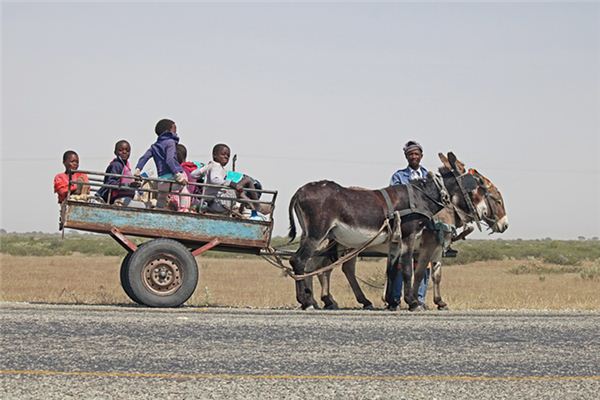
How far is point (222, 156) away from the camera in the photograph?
14.6 meters

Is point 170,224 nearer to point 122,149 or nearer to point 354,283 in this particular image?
point 122,149

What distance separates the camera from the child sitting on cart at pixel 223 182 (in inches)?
570

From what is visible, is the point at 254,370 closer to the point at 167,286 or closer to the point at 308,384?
the point at 308,384

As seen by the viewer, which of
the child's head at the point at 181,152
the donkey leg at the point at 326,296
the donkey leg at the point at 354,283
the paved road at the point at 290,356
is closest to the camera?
the paved road at the point at 290,356

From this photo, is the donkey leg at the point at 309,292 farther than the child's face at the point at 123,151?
Yes

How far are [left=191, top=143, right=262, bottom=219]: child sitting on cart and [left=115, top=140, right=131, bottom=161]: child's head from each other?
41.6 inches

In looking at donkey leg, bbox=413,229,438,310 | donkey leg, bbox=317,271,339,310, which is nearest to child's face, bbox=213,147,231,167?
donkey leg, bbox=317,271,339,310

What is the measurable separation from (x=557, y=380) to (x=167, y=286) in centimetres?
671

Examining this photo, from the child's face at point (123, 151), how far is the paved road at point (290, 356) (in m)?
2.53

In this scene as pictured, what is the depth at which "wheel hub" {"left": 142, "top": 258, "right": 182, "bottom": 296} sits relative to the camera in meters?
14.1

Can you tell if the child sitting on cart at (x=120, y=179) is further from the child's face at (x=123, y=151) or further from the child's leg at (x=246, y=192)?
the child's leg at (x=246, y=192)

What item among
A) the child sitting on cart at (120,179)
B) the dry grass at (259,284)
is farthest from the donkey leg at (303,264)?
the dry grass at (259,284)

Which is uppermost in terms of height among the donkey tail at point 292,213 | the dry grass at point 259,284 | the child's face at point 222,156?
the child's face at point 222,156

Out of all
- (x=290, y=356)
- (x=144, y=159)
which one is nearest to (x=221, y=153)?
(x=144, y=159)
